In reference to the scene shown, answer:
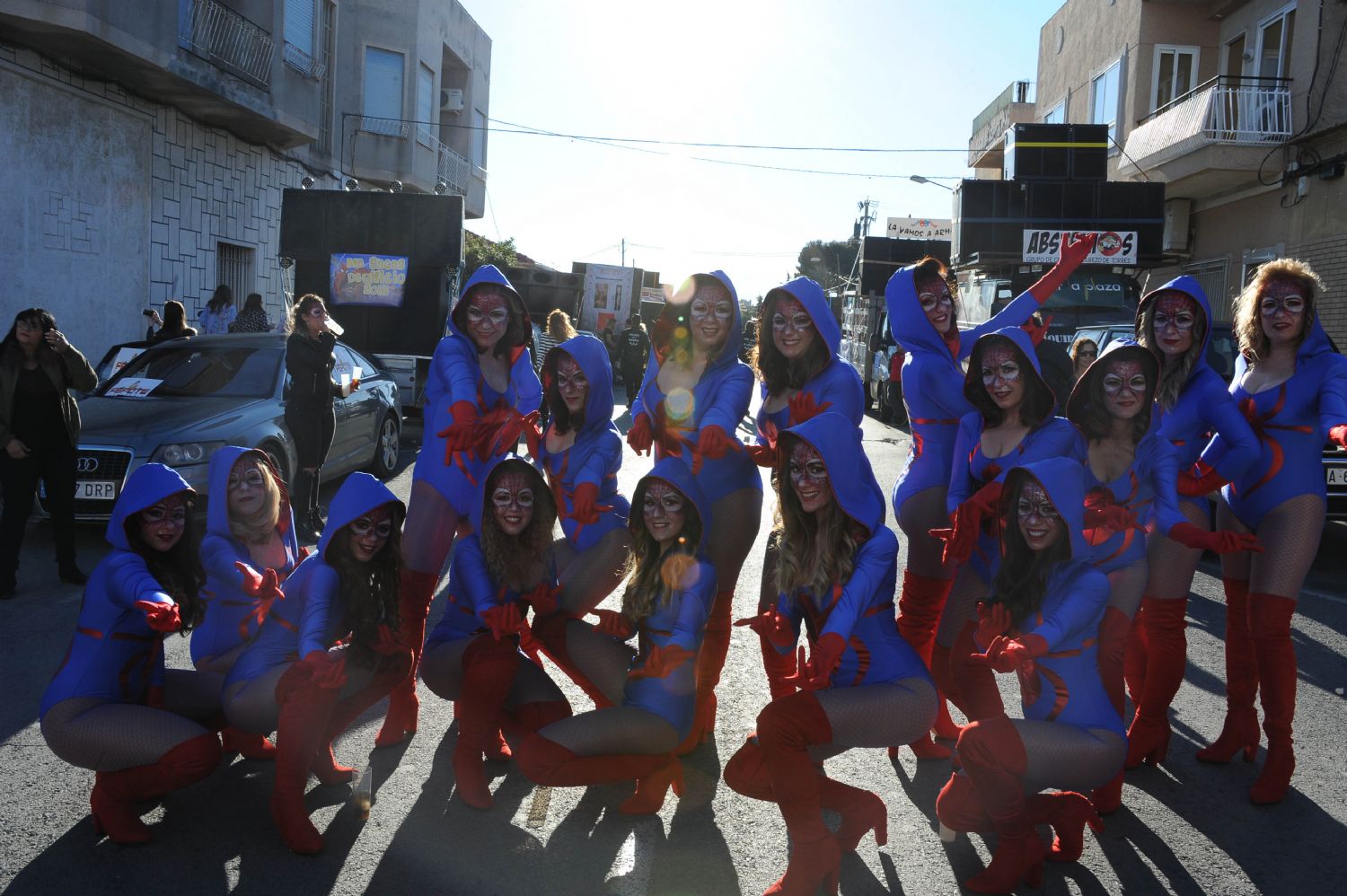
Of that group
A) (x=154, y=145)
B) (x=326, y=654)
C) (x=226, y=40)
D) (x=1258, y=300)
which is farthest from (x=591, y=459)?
(x=226, y=40)

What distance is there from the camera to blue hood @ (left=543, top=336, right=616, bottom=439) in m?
4.58

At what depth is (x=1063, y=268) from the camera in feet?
16.0

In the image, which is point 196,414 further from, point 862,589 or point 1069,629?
point 1069,629

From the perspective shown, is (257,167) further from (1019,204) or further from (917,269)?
(917,269)

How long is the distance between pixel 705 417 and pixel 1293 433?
2.33m

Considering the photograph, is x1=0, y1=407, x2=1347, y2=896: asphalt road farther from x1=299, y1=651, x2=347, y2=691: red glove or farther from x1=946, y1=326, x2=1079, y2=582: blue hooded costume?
x1=946, y1=326, x2=1079, y2=582: blue hooded costume

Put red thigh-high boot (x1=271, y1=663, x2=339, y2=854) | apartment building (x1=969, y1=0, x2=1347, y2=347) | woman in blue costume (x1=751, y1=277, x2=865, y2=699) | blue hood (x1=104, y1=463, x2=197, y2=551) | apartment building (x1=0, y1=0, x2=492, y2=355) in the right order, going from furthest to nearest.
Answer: apartment building (x1=969, y1=0, x2=1347, y2=347), apartment building (x1=0, y1=0, x2=492, y2=355), woman in blue costume (x1=751, y1=277, x2=865, y2=699), blue hood (x1=104, y1=463, x2=197, y2=551), red thigh-high boot (x1=271, y1=663, x2=339, y2=854)

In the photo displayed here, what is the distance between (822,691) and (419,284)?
484 inches

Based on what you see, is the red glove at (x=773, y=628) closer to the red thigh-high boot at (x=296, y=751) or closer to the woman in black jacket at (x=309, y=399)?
the red thigh-high boot at (x=296, y=751)

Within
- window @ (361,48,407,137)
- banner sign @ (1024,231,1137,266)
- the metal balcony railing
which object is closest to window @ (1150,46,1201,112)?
banner sign @ (1024,231,1137,266)

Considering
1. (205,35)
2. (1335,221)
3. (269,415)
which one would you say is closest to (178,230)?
(205,35)

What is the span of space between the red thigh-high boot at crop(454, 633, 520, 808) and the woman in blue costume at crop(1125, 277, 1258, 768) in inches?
95.8

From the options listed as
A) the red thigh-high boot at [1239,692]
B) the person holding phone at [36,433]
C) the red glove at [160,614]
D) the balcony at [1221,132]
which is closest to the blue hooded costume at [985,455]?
the red thigh-high boot at [1239,692]

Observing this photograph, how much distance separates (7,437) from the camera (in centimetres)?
651
